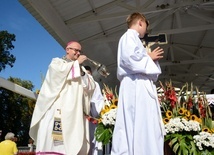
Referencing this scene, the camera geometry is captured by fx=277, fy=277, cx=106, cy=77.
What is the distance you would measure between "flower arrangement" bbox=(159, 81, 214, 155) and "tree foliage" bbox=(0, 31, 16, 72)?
1876 cm

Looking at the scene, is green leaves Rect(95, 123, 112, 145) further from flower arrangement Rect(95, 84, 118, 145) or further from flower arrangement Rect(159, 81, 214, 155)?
flower arrangement Rect(159, 81, 214, 155)

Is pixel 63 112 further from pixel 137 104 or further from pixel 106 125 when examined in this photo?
pixel 137 104

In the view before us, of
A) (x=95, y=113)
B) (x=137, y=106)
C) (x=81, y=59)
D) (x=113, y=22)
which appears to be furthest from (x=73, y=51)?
(x=113, y=22)

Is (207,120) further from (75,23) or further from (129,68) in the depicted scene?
(75,23)

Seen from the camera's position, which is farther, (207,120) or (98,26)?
(98,26)

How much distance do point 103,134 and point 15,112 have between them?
74.8ft

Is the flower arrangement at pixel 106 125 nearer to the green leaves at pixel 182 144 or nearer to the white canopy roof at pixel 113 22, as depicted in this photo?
the green leaves at pixel 182 144

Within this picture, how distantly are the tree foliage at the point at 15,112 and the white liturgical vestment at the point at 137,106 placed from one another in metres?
20.8

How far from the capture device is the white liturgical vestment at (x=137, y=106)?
1971mm

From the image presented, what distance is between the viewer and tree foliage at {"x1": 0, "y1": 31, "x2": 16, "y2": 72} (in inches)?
773

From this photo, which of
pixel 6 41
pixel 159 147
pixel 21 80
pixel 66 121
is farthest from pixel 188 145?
pixel 21 80

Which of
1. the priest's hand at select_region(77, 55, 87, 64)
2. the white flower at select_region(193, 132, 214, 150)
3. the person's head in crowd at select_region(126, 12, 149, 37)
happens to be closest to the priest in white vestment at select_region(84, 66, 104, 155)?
the priest's hand at select_region(77, 55, 87, 64)

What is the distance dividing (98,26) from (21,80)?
18.3m

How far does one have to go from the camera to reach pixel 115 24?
29.0 ft
